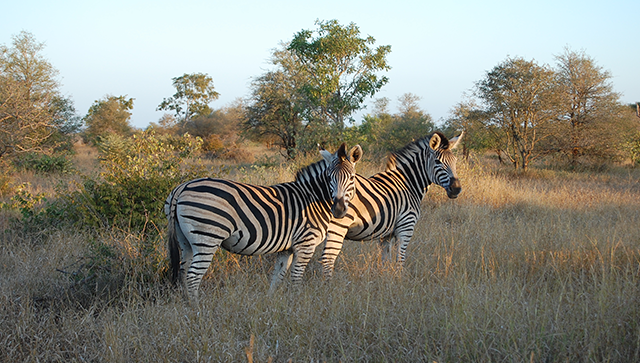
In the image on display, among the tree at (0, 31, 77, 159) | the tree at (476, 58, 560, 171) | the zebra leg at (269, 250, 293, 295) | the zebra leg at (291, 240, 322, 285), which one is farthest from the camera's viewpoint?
the tree at (476, 58, 560, 171)

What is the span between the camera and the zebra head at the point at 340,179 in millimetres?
3879

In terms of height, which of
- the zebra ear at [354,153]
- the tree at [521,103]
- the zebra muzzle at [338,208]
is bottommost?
the zebra muzzle at [338,208]

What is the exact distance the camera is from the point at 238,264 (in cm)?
468

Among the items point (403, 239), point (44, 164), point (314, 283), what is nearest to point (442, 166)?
point (403, 239)

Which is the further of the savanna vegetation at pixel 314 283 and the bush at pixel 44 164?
the bush at pixel 44 164

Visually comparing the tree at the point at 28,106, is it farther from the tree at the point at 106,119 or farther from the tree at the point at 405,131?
the tree at the point at 405,131

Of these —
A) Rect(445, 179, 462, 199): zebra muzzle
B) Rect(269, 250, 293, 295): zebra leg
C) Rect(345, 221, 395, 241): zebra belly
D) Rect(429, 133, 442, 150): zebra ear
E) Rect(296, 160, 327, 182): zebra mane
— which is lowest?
Rect(269, 250, 293, 295): zebra leg

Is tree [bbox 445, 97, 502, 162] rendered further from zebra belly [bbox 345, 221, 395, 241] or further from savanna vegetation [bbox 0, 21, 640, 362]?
zebra belly [bbox 345, 221, 395, 241]

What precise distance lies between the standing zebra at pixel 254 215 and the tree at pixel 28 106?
7.87 metres

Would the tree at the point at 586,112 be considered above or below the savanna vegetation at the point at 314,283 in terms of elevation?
above

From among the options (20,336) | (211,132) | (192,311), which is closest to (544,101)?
(192,311)

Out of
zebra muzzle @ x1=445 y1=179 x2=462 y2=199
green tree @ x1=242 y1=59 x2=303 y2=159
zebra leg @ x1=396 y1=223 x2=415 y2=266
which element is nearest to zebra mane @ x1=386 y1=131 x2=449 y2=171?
zebra muzzle @ x1=445 y1=179 x2=462 y2=199

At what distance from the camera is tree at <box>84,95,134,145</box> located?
88.9 feet

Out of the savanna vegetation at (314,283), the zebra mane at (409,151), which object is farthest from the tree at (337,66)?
the zebra mane at (409,151)
